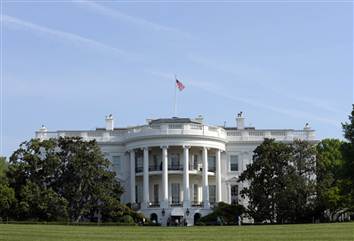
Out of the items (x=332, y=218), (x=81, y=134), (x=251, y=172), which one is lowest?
(x=332, y=218)

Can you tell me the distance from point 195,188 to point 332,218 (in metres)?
18.1

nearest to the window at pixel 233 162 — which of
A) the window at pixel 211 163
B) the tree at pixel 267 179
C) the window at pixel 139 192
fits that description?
the window at pixel 211 163

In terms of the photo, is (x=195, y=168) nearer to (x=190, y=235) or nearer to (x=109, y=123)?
(x=109, y=123)

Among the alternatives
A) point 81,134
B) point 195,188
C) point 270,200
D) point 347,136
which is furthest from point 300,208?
point 81,134

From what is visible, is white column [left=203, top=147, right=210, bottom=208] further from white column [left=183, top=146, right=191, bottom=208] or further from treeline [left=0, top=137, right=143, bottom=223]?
treeline [left=0, top=137, right=143, bottom=223]

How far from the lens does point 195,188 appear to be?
248 ft

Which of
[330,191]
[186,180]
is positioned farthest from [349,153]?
[186,180]

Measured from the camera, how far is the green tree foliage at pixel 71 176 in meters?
61.2

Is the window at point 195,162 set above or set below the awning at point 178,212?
above

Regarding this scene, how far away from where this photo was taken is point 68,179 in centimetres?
6188

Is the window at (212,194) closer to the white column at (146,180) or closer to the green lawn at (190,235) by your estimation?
the white column at (146,180)

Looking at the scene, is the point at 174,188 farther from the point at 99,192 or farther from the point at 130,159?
the point at 99,192

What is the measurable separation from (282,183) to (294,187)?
3.86 feet

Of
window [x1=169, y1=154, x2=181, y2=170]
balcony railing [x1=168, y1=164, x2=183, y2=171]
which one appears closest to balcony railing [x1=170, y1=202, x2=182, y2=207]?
balcony railing [x1=168, y1=164, x2=183, y2=171]
